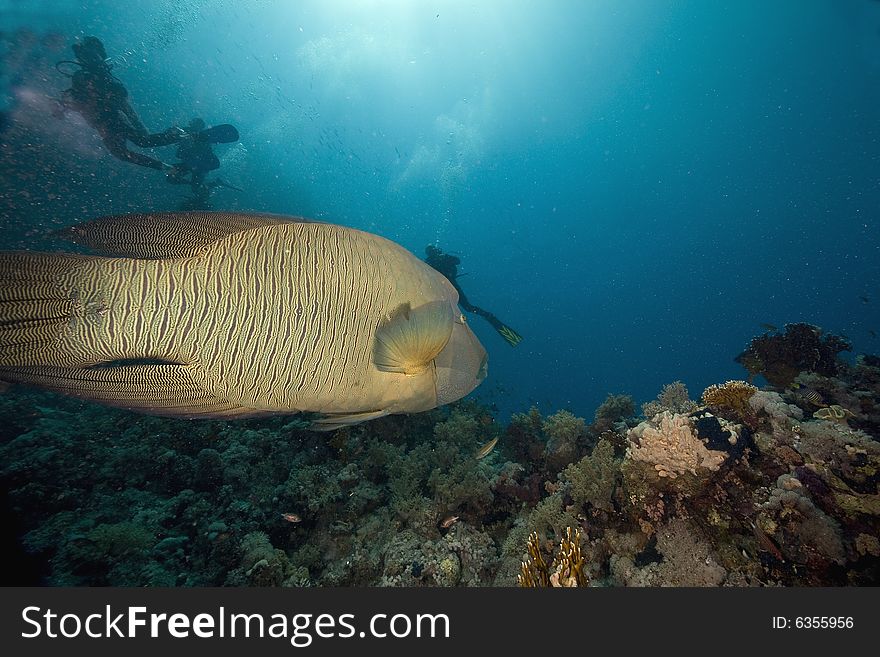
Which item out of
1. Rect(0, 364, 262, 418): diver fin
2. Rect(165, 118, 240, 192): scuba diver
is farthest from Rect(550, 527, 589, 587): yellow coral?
Rect(165, 118, 240, 192): scuba diver

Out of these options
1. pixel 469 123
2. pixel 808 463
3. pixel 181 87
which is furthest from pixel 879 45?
pixel 181 87

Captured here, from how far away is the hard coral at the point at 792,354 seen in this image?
6168 mm

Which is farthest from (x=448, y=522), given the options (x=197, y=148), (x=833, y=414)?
(x=197, y=148)

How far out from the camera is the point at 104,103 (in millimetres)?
12938

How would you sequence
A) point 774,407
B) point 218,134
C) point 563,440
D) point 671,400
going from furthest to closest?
point 218,134
point 671,400
point 563,440
point 774,407

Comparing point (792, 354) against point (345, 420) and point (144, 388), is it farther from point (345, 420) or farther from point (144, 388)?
point (144, 388)

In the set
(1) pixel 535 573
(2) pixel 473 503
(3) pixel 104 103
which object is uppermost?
(3) pixel 104 103

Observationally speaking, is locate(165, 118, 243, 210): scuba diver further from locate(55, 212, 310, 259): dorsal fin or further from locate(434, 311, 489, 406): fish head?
locate(434, 311, 489, 406): fish head

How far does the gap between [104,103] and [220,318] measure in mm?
17515


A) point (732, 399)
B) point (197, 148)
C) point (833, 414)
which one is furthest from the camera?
point (197, 148)

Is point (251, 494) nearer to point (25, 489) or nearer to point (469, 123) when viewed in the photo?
point (25, 489)

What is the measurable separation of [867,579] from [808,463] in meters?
0.99

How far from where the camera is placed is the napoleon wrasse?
4.87 feet

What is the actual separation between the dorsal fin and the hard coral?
843 cm
